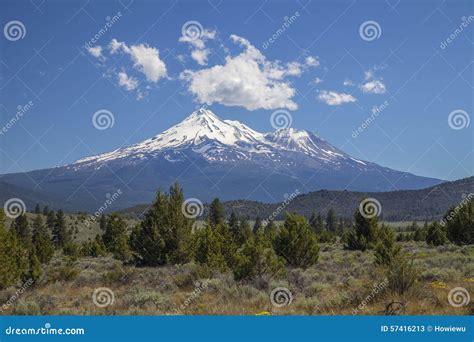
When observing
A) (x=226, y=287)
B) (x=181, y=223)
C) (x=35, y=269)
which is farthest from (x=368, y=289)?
(x=181, y=223)

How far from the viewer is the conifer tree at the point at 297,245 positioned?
25.0m

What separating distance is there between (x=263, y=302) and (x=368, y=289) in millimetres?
2657
